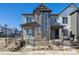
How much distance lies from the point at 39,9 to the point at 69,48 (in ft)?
2.64

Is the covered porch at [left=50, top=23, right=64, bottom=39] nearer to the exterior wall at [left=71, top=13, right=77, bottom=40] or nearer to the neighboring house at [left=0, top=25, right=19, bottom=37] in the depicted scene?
the exterior wall at [left=71, top=13, right=77, bottom=40]

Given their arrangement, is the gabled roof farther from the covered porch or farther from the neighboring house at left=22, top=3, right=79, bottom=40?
the covered porch

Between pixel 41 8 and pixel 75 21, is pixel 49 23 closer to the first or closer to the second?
pixel 41 8

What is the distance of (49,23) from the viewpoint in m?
5.18

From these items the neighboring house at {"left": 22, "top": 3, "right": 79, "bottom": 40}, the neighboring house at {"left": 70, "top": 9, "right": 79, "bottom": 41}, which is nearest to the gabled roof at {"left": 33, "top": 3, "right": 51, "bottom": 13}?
the neighboring house at {"left": 22, "top": 3, "right": 79, "bottom": 40}

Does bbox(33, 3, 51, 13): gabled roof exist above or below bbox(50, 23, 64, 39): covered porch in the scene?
above

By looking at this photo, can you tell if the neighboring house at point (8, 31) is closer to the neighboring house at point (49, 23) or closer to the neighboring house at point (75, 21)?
the neighboring house at point (49, 23)

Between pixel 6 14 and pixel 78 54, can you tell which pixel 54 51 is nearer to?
pixel 78 54

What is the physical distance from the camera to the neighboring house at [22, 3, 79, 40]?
5156 millimetres

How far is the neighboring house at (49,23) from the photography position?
5156mm

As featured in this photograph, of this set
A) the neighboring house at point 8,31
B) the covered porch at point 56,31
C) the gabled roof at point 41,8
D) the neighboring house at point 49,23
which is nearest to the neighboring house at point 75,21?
the neighboring house at point 49,23

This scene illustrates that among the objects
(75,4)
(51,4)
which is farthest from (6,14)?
(75,4)

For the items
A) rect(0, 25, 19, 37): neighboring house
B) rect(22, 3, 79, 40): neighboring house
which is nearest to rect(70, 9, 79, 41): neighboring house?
rect(22, 3, 79, 40): neighboring house

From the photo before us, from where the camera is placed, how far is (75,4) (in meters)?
5.10
